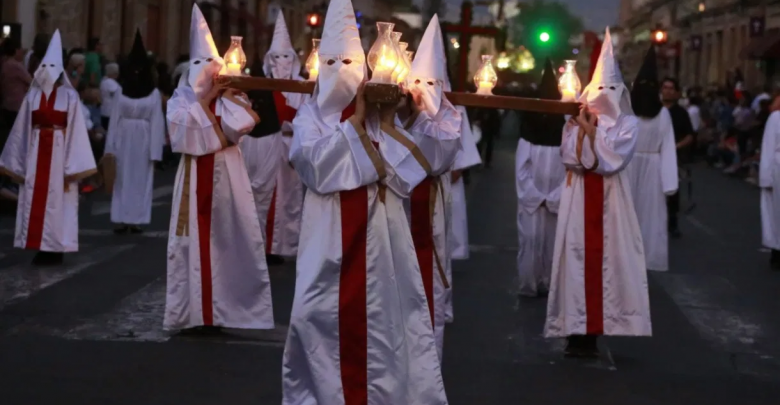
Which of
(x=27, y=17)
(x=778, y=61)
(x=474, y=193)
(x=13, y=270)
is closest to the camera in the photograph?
(x=13, y=270)

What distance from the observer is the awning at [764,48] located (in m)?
44.3

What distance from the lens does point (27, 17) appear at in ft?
88.8

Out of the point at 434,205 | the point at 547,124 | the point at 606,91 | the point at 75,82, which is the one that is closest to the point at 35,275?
the point at 75,82

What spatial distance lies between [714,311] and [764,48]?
3481 cm

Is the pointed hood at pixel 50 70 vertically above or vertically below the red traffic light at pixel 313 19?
below

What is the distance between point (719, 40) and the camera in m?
62.0

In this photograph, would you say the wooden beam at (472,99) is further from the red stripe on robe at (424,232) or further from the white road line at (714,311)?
the white road line at (714,311)

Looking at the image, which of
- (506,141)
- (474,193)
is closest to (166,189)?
(474,193)

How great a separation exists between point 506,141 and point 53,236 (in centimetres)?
3594

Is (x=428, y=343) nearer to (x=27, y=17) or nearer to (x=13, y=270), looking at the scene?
(x=13, y=270)

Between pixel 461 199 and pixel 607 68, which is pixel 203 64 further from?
pixel 461 199

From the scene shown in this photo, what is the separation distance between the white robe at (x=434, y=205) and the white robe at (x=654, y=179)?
4472mm

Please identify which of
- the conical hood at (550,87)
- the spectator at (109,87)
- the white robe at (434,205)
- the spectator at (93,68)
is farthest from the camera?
the spectator at (93,68)

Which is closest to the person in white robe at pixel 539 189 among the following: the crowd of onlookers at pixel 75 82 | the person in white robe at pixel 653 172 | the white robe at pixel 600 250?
the person in white robe at pixel 653 172
